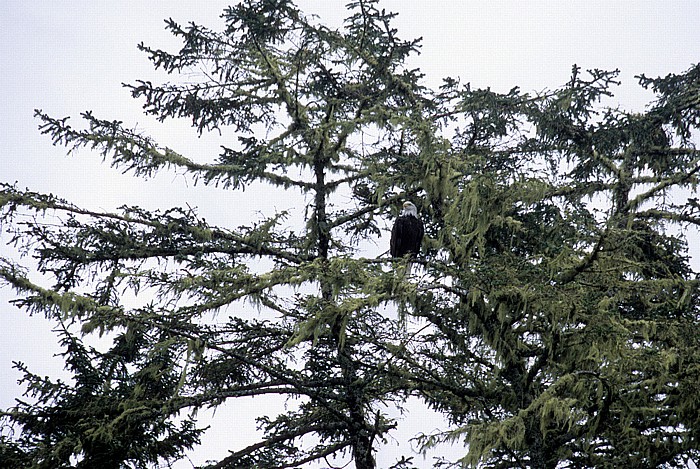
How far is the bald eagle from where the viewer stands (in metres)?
10.4

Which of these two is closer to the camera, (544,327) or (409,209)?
(544,327)

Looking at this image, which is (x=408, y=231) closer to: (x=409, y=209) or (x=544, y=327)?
(x=409, y=209)

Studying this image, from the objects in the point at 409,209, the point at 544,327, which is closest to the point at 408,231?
the point at 409,209

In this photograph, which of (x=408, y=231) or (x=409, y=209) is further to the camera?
(x=409, y=209)

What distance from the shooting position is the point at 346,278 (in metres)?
8.09

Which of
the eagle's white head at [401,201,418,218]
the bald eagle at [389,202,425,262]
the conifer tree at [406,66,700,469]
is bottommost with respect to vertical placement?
the conifer tree at [406,66,700,469]

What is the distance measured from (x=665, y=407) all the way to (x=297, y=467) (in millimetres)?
4716

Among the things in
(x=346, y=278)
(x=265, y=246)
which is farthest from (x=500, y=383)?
(x=265, y=246)

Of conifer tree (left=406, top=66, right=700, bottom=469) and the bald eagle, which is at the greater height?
the bald eagle

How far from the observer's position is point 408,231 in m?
10.4

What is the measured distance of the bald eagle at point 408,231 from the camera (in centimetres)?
1038

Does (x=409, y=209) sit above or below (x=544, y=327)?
above

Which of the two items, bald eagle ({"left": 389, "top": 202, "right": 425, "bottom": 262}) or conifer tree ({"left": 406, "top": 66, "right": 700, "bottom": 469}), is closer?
conifer tree ({"left": 406, "top": 66, "right": 700, "bottom": 469})

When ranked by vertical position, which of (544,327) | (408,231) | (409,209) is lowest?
(544,327)
